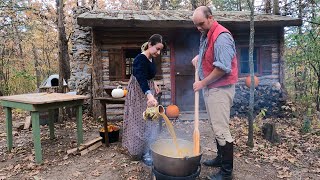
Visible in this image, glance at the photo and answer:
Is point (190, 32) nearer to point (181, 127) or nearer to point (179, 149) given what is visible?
point (181, 127)

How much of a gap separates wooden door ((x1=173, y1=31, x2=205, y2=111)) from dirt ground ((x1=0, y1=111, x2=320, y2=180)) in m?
2.64

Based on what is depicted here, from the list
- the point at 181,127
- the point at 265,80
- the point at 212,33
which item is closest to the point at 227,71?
the point at 212,33

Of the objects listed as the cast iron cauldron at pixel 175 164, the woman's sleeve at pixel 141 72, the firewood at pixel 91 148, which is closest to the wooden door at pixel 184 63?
the firewood at pixel 91 148

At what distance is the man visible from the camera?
273 cm

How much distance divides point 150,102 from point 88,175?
4.78 ft

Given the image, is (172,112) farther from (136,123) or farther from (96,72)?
(136,123)

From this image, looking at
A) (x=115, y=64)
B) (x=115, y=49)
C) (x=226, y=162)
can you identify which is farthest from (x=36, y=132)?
(x=115, y=49)

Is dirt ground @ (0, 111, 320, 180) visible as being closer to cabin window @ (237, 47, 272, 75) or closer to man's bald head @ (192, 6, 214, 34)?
man's bald head @ (192, 6, 214, 34)

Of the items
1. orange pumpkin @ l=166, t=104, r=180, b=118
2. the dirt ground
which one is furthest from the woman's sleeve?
orange pumpkin @ l=166, t=104, r=180, b=118

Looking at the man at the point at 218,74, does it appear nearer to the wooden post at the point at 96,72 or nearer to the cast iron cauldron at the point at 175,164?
the cast iron cauldron at the point at 175,164

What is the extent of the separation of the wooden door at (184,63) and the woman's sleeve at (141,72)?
14.0 feet

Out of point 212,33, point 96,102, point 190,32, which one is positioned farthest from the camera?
point 190,32

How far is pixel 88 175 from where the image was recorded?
355cm

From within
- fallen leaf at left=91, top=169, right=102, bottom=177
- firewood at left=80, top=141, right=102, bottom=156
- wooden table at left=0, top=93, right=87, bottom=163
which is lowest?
fallen leaf at left=91, top=169, right=102, bottom=177
